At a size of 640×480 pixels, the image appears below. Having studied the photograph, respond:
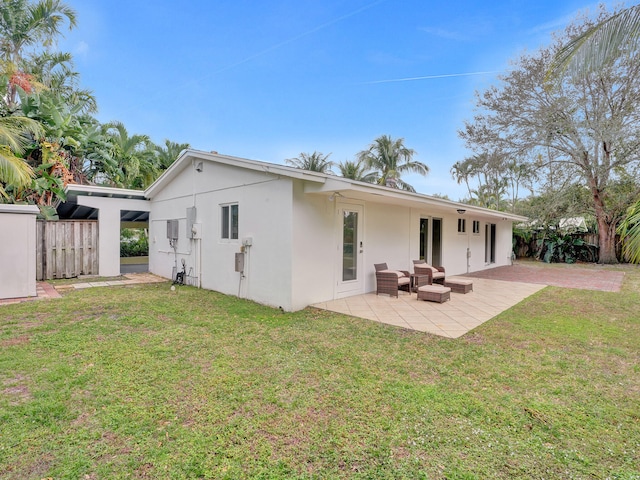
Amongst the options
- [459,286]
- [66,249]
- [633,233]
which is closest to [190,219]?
[66,249]

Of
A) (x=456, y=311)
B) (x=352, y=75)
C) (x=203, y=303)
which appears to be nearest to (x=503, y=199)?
(x=352, y=75)

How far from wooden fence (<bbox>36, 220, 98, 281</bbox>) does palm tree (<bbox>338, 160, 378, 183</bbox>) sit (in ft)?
58.3

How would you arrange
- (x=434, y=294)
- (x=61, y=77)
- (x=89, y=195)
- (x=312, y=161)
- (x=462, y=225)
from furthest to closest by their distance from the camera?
(x=312, y=161)
(x=61, y=77)
(x=462, y=225)
(x=89, y=195)
(x=434, y=294)

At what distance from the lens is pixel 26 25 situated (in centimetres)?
1516

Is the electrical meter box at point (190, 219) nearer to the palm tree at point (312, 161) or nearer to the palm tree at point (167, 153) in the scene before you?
the palm tree at point (167, 153)

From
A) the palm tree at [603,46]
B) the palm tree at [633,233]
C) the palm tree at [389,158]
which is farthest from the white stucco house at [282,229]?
the palm tree at [389,158]

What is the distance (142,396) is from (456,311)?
6050 millimetres

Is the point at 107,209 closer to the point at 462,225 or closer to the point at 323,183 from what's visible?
the point at 323,183

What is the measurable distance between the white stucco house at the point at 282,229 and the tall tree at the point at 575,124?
32.3ft

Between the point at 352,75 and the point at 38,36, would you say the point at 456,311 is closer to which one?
the point at 352,75

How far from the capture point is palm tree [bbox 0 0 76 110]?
14.7 metres

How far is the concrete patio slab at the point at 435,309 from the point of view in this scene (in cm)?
611

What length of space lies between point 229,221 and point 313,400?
247 inches

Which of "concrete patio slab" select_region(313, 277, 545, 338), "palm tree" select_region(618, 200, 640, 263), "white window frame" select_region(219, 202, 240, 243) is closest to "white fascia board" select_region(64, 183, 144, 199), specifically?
"white window frame" select_region(219, 202, 240, 243)
